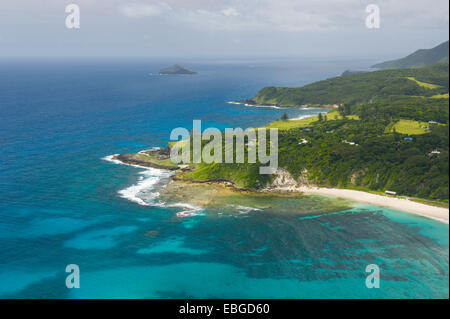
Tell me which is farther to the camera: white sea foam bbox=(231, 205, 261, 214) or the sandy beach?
white sea foam bbox=(231, 205, 261, 214)

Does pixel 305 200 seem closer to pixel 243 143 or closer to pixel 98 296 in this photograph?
pixel 243 143

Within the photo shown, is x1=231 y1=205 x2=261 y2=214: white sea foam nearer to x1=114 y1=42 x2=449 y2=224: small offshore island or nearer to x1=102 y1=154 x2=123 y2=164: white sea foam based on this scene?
x1=114 y1=42 x2=449 y2=224: small offshore island

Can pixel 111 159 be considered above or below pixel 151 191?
above

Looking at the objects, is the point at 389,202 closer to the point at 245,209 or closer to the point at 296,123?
the point at 245,209

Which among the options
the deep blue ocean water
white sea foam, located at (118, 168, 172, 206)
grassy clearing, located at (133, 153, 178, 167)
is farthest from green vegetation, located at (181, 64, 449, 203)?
grassy clearing, located at (133, 153, 178, 167)

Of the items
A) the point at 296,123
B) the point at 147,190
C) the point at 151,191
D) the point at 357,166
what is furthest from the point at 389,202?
the point at 296,123

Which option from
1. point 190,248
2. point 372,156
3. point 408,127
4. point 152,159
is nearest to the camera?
point 190,248

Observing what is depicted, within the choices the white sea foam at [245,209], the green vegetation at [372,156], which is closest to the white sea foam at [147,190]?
the green vegetation at [372,156]

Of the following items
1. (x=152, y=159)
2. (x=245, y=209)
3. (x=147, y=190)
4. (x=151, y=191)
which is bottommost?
(x=245, y=209)
